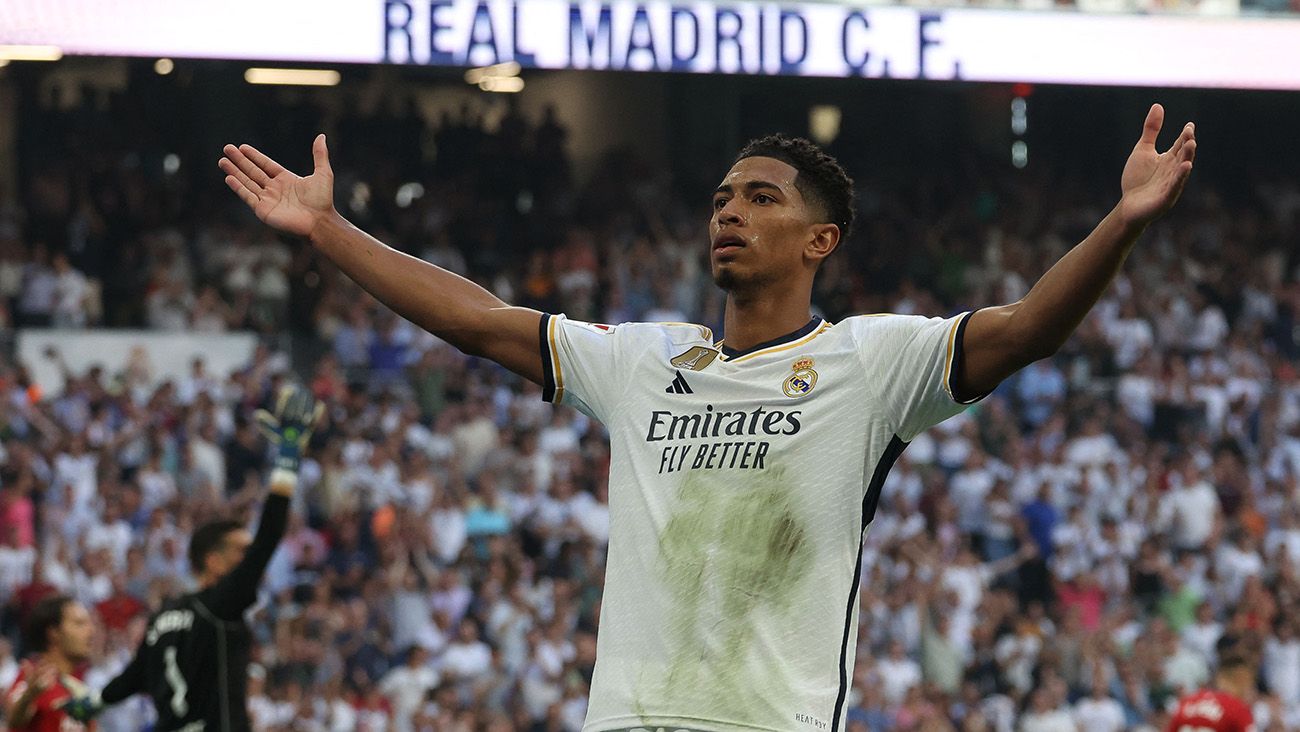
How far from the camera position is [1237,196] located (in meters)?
21.8

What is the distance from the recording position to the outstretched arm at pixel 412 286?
154 inches

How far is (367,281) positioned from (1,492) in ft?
33.6

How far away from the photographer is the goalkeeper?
6.81 metres

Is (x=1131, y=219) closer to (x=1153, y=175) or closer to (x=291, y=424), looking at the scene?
(x=1153, y=175)

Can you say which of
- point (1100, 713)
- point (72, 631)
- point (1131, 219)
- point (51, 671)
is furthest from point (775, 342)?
point (1100, 713)

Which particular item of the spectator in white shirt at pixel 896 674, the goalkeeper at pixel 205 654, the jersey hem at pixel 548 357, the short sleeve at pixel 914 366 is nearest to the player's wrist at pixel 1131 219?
the short sleeve at pixel 914 366

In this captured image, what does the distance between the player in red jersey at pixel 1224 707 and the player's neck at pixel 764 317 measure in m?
5.77

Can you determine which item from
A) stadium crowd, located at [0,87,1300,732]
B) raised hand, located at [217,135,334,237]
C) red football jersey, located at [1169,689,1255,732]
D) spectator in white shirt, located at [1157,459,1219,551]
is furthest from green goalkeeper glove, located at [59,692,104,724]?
spectator in white shirt, located at [1157,459,1219,551]

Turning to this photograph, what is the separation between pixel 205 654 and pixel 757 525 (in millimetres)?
3946

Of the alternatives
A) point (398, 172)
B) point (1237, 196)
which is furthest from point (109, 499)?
point (1237, 196)

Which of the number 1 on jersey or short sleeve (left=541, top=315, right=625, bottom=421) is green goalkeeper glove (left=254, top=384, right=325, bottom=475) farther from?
short sleeve (left=541, top=315, right=625, bottom=421)

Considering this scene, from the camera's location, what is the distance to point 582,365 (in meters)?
3.86

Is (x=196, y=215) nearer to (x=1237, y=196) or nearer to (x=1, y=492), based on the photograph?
(x=1, y=492)

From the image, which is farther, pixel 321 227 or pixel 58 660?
pixel 58 660
